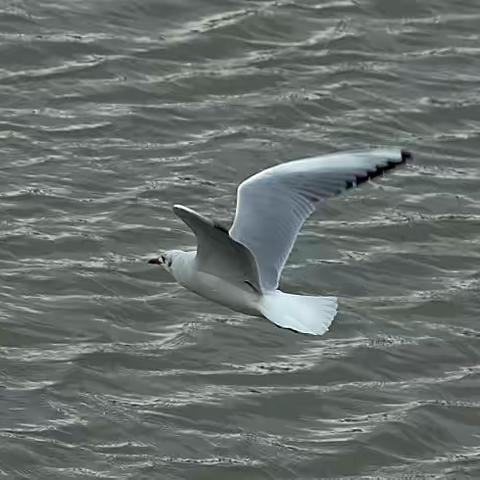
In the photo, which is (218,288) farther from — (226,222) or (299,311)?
(226,222)

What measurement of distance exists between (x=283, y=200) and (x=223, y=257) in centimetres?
54

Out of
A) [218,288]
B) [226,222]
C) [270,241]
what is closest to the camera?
[218,288]

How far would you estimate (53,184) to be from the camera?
10.6 meters

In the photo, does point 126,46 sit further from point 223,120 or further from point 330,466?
point 330,466

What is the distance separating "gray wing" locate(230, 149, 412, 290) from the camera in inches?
314

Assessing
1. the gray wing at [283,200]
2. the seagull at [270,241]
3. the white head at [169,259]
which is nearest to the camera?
the seagull at [270,241]

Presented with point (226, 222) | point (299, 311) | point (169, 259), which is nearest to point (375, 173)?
point (299, 311)

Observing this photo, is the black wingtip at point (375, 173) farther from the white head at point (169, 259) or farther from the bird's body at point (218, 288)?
the white head at point (169, 259)

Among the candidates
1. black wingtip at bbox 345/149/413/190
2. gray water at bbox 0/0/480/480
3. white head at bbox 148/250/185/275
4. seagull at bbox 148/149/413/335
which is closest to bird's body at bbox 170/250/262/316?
seagull at bbox 148/149/413/335

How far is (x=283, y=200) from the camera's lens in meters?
8.10

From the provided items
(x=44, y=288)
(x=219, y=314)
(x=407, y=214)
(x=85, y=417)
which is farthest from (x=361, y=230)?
(x=85, y=417)

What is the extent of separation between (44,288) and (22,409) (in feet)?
4.05

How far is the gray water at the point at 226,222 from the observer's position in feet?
27.6

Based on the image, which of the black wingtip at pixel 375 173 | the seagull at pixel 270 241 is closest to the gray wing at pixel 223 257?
the seagull at pixel 270 241
